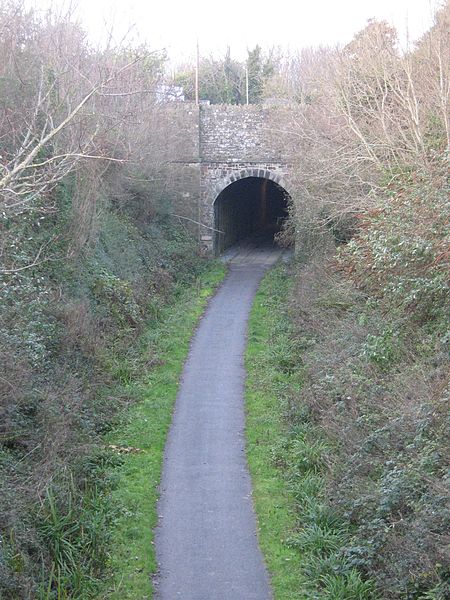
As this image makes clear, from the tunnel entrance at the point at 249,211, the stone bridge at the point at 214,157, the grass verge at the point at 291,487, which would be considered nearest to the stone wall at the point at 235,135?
the stone bridge at the point at 214,157

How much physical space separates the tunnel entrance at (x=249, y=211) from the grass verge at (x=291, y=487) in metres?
14.6

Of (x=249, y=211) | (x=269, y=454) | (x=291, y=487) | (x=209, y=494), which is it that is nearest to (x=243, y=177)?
(x=249, y=211)

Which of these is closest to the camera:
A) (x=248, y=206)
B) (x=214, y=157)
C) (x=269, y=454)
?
(x=269, y=454)

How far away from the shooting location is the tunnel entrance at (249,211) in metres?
31.2

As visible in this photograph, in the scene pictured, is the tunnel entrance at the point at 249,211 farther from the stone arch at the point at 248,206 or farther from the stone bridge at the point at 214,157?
the stone bridge at the point at 214,157

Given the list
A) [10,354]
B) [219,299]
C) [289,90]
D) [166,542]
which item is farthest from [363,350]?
[289,90]

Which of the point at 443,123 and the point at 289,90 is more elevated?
the point at 289,90

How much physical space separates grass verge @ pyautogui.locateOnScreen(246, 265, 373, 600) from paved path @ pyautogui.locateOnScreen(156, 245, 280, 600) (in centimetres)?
20

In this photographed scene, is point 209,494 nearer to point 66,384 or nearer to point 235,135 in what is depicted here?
point 66,384

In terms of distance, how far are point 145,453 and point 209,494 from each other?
1.82 metres

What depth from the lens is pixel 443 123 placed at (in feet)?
52.4

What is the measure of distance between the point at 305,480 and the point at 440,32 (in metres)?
11.4

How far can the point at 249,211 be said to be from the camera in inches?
1479

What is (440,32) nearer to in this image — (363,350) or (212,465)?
(363,350)
